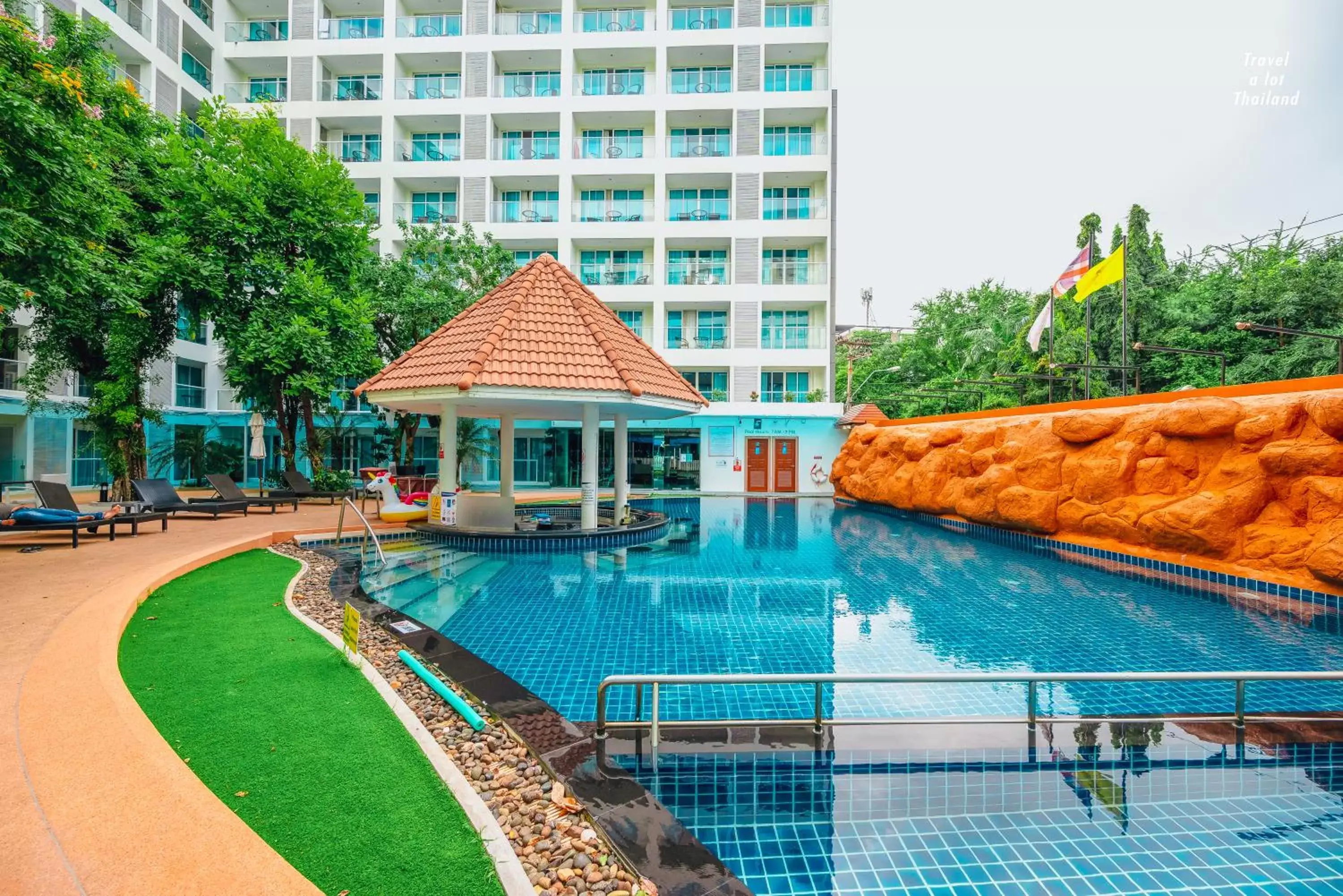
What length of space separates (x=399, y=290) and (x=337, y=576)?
14.2 m

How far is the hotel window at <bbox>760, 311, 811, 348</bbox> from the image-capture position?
25.1 m

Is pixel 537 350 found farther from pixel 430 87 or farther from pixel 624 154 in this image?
pixel 430 87

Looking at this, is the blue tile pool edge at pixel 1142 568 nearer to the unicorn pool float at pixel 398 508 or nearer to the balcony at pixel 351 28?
the unicorn pool float at pixel 398 508

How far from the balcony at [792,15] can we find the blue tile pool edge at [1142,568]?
22.3 metres

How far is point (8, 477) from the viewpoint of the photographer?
60.8 ft

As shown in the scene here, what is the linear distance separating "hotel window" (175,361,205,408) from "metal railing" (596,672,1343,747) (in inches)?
1100

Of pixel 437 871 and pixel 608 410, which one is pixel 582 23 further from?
pixel 437 871

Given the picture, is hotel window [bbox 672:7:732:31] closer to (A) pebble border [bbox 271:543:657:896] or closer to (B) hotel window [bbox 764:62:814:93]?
(B) hotel window [bbox 764:62:814:93]

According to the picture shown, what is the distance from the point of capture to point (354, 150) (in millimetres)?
26469

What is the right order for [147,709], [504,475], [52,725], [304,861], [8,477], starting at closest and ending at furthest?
[304,861], [52,725], [147,709], [504,475], [8,477]

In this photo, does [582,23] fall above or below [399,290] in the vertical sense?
above

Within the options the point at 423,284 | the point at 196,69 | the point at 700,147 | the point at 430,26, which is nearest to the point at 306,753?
the point at 423,284

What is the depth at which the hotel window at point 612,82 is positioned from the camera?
25.7m

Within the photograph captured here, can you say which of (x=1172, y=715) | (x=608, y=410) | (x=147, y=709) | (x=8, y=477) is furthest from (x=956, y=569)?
(x=8, y=477)
